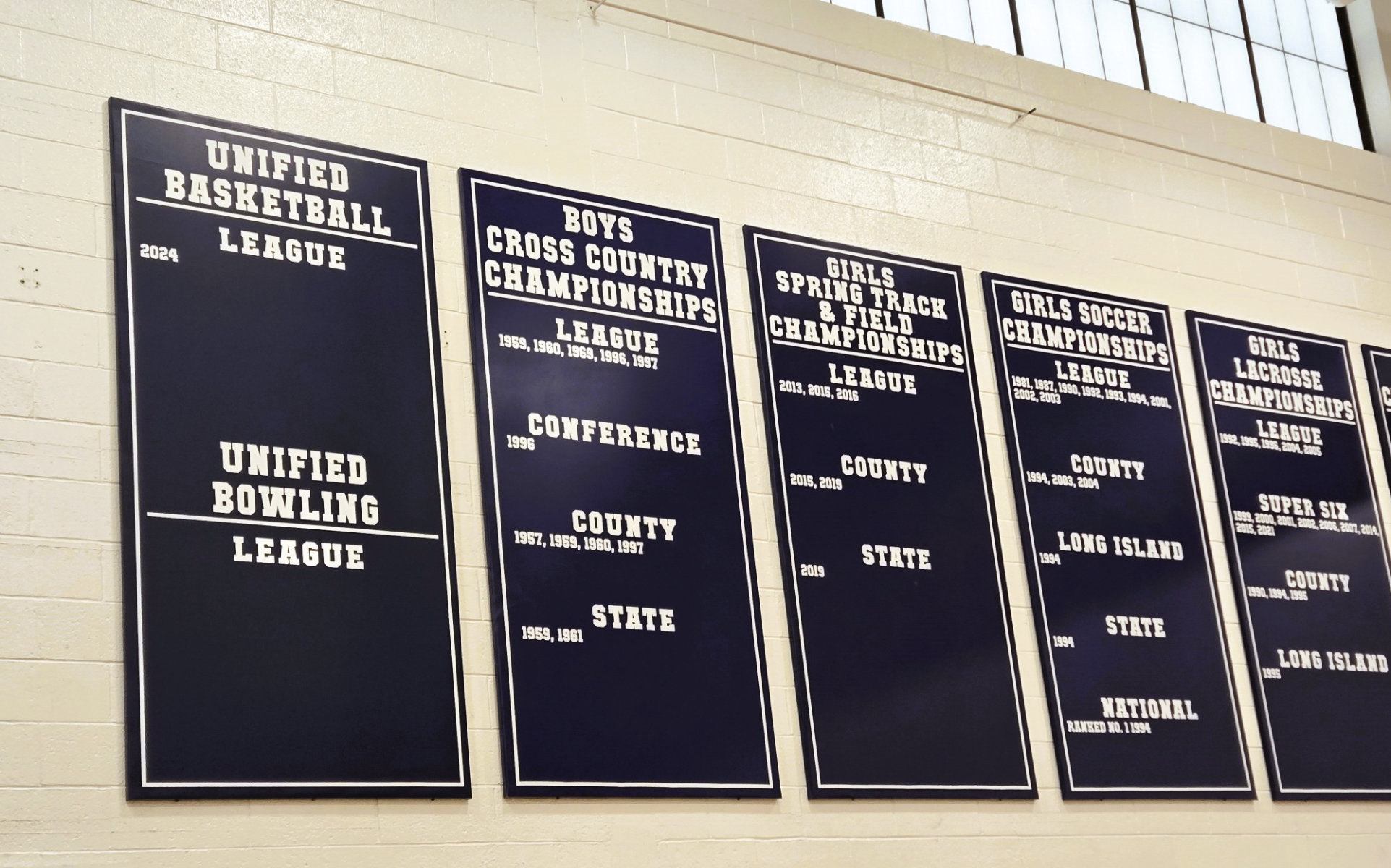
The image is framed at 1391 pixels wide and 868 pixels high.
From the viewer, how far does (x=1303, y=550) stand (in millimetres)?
6820

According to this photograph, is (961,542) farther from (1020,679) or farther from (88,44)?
(88,44)

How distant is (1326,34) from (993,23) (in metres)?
2.14

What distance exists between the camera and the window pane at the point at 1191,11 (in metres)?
7.95

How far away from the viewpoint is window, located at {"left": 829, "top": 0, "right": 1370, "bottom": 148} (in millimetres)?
7297

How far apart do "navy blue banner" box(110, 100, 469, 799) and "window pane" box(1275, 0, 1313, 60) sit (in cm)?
489

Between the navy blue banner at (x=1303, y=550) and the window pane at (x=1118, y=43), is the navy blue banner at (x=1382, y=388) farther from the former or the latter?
the window pane at (x=1118, y=43)

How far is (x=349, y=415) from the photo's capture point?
196 inches

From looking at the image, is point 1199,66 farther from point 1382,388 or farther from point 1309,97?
point 1382,388

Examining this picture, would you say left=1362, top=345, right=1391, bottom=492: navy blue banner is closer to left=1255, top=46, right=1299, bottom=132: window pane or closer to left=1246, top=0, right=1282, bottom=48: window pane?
left=1255, top=46, right=1299, bottom=132: window pane

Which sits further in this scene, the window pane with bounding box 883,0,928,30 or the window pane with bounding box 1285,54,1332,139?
the window pane with bounding box 1285,54,1332,139

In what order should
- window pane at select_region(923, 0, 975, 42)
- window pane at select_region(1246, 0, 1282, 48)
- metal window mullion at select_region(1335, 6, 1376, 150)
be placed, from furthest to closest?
metal window mullion at select_region(1335, 6, 1376, 150), window pane at select_region(1246, 0, 1282, 48), window pane at select_region(923, 0, 975, 42)

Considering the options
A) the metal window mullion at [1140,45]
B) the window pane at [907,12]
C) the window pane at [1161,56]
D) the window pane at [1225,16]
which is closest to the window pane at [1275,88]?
the window pane at [1225,16]

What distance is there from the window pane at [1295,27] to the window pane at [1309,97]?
2.0 inches

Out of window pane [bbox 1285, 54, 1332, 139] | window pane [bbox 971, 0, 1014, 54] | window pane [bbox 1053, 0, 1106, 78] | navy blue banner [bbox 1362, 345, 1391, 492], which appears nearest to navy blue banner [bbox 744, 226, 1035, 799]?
window pane [bbox 971, 0, 1014, 54]
